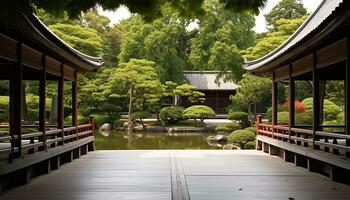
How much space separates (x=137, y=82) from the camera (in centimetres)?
3744

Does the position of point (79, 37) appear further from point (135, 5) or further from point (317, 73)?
point (135, 5)

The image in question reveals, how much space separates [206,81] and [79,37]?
786 inches

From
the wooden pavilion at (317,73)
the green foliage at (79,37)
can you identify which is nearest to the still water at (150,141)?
the green foliage at (79,37)

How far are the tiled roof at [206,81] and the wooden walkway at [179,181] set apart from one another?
32684mm

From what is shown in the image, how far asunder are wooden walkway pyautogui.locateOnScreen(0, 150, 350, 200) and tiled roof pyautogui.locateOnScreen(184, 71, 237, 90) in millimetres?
32684

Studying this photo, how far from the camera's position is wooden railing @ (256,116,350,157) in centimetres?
1054

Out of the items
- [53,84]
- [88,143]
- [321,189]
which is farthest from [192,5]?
[53,84]

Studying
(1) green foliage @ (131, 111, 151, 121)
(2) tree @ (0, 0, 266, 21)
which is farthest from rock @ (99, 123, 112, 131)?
(2) tree @ (0, 0, 266, 21)

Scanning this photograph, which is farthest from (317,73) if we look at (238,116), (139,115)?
(139,115)

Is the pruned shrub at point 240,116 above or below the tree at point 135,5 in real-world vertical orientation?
below

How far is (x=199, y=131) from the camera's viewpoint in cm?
3772

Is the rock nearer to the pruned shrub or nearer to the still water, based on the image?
the still water

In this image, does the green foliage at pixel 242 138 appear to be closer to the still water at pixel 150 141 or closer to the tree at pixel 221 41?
the still water at pixel 150 141

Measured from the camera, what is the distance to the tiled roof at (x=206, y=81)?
160 ft
